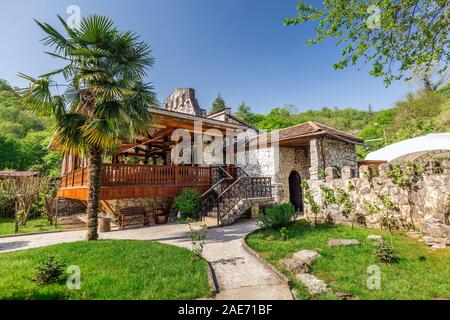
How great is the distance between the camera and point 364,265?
4.40 metres

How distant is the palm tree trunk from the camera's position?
6844 mm

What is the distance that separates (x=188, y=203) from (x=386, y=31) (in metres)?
9.19

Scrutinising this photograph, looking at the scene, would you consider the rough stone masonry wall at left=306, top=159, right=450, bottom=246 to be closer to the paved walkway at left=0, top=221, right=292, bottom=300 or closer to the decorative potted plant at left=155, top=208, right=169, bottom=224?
the paved walkway at left=0, top=221, right=292, bottom=300

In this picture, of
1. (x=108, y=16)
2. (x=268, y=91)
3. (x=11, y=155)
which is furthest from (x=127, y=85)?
(x=11, y=155)

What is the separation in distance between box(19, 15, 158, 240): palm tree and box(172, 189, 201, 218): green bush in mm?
3902

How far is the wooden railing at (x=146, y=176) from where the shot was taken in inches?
361

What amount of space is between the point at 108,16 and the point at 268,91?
48.7ft

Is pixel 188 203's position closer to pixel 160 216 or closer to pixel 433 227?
pixel 160 216

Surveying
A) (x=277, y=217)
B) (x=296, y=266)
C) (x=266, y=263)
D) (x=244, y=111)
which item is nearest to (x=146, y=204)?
(x=277, y=217)

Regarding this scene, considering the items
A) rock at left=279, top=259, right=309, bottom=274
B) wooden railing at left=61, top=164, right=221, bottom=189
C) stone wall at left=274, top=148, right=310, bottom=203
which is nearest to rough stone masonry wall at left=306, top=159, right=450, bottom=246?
stone wall at left=274, top=148, right=310, bottom=203

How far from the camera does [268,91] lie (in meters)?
19.2

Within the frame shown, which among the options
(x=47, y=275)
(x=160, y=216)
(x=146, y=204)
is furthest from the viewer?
(x=146, y=204)

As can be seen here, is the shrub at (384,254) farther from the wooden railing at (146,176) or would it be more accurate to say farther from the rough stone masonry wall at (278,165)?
the wooden railing at (146,176)

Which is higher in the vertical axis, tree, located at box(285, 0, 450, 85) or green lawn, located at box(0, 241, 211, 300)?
tree, located at box(285, 0, 450, 85)
